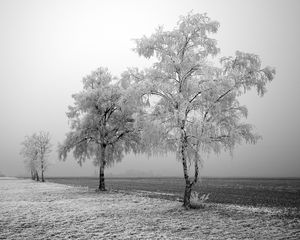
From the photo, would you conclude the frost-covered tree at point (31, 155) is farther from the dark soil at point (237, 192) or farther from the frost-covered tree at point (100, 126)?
the frost-covered tree at point (100, 126)

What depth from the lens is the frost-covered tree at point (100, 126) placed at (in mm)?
32562

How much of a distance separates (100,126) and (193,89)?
18477 mm

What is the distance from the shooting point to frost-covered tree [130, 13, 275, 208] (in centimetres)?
1730

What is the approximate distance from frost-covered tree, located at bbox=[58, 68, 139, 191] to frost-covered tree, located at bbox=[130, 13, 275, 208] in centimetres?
1312

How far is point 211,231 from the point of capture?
12.2 m

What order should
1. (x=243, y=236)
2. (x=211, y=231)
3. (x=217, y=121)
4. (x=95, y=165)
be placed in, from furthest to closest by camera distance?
1. (x=95, y=165)
2. (x=217, y=121)
3. (x=211, y=231)
4. (x=243, y=236)

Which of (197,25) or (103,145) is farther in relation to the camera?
(103,145)

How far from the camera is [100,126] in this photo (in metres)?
33.7

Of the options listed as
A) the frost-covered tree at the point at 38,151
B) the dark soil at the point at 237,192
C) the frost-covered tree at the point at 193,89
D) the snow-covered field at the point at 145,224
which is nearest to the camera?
the snow-covered field at the point at 145,224

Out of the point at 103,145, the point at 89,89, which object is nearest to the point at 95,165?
the point at 103,145

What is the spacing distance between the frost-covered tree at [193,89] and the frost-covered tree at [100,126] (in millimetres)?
13124

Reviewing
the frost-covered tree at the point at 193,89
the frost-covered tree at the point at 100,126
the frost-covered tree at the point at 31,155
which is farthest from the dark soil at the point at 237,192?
the frost-covered tree at the point at 31,155

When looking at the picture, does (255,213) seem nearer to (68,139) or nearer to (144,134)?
(144,134)

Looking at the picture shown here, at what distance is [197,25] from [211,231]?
1306 cm
